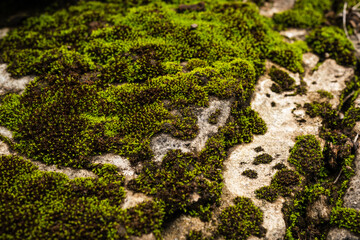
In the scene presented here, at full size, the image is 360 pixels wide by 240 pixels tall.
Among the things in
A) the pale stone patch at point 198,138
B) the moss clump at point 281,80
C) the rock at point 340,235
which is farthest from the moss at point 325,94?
the rock at point 340,235

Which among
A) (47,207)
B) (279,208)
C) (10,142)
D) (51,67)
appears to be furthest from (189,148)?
(51,67)

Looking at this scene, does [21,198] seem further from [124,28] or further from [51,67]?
[124,28]

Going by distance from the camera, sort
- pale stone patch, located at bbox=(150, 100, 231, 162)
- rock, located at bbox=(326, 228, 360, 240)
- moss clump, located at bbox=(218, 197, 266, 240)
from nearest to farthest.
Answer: rock, located at bbox=(326, 228, 360, 240)
moss clump, located at bbox=(218, 197, 266, 240)
pale stone patch, located at bbox=(150, 100, 231, 162)

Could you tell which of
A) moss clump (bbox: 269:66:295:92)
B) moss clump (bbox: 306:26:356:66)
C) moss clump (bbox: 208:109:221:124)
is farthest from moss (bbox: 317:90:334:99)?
moss clump (bbox: 208:109:221:124)

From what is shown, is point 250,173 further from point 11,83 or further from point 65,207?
point 11,83

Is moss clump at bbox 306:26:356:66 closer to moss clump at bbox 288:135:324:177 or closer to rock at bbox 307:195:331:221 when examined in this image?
moss clump at bbox 288:135:324:177

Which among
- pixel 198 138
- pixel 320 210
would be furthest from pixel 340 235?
pixel 198 138
